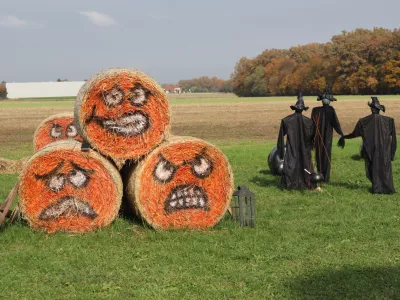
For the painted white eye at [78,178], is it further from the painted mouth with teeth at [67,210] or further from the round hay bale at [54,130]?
the round hay bale at [54,130]

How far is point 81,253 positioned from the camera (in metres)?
7.80

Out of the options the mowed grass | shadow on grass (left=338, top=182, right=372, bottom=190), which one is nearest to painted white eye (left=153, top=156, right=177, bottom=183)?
the mowed grass

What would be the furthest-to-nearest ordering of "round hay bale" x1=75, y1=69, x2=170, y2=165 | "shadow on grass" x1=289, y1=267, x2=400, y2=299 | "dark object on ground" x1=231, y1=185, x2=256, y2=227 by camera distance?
"dark object on ground" x1=231, y1=185, x2=256, y2=227 < "round hay bale" x1=75, y1=69, x2=170, y2=165 < "shadow on grass" x1=289, y1=267, x2=400, y2=299

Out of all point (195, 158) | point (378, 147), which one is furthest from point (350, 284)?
point (378, 147)

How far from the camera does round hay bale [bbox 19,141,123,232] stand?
8.71 metres

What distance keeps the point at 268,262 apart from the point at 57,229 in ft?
10.8

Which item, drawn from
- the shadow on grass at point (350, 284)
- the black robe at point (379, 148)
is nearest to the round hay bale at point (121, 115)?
the shadow on grass at point (350, 284)

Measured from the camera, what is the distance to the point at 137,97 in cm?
900

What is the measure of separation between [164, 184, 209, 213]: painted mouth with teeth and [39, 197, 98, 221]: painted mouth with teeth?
44.4 inches

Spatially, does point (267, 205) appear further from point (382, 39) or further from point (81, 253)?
Result: point (382, 39)

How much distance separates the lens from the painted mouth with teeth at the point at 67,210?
878cm

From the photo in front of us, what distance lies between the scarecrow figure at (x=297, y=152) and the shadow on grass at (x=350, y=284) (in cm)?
570

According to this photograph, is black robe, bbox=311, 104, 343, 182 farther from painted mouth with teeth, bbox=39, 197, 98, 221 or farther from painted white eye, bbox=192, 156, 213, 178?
painted mouth with teeth, bbox=39, 197, 98, 221

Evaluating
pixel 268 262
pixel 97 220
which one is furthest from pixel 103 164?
pixel 268 262
